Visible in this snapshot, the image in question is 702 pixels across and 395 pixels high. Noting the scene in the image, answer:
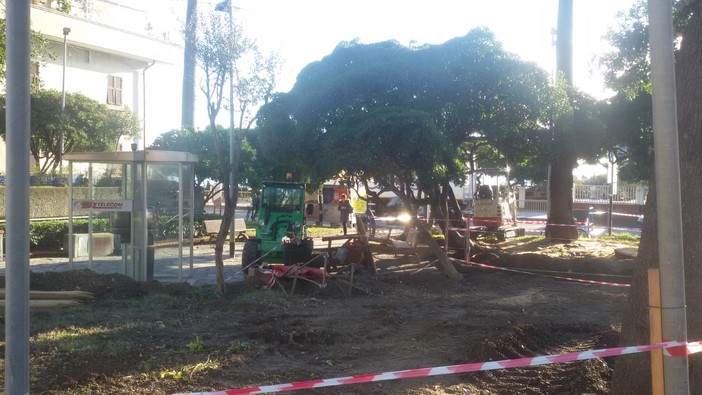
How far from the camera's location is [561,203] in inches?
887

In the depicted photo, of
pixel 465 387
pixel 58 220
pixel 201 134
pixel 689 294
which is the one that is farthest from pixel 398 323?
pixel 201 134

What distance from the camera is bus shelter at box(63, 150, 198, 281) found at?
13102 mm

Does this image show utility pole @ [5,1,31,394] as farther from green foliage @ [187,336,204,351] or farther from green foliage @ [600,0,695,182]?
green foliage @ [600,0,695,182]

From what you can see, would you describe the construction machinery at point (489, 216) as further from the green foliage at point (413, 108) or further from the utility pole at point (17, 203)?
the utility pole at point (17, 203)

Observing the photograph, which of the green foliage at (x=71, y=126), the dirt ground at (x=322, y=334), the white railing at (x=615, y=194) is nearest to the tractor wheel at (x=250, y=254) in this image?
the dirt ground at (x=322, y=334)

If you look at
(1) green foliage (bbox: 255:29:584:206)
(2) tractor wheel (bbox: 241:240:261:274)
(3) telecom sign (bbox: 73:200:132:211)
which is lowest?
(2) tractor wheel (bbox: 241:240:261:274)

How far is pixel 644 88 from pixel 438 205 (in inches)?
310

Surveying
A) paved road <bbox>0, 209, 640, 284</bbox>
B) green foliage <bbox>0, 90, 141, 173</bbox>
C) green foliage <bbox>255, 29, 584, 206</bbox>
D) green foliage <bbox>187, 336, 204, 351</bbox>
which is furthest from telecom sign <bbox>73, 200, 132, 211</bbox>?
green foliage <bbox>0, 90, 141, 173</bbox>

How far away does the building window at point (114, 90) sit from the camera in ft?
104

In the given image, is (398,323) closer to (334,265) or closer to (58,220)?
(334,265)

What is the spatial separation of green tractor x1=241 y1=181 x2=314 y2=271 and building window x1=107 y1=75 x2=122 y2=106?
18419 mm

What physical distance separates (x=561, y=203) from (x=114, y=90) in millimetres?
22045

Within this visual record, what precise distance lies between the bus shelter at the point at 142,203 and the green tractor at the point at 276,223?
1.69 m

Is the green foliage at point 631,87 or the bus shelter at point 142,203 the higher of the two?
the green foliage at point 631,87
